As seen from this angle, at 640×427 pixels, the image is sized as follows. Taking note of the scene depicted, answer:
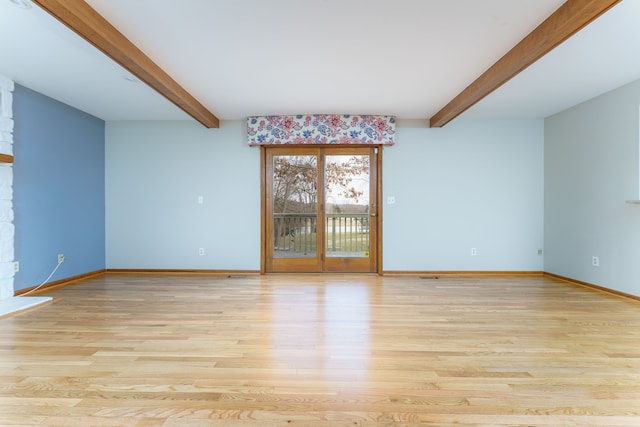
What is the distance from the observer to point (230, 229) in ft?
16.4

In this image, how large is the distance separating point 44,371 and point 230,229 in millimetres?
3163

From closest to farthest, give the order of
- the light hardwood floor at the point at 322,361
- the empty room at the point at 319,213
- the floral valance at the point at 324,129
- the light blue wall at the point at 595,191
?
the light hardwood floor at the point at 322,361 < the empty room at the point at 319,213 < the light blue wall at the point at 595,191 < the floral valance at the point at 324,129

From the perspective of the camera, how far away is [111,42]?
8.13 feet

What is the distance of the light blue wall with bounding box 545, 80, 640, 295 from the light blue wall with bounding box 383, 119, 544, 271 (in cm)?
25

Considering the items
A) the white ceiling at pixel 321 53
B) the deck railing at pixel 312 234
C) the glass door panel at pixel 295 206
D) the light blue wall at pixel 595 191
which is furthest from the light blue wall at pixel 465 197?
the glass door panel at pixel 295 206

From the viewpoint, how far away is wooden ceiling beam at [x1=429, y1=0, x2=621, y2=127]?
2.10 metres

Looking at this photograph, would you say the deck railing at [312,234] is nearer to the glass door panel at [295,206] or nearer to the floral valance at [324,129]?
the glass door panel at [295,206]

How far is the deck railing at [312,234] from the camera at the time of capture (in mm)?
5035

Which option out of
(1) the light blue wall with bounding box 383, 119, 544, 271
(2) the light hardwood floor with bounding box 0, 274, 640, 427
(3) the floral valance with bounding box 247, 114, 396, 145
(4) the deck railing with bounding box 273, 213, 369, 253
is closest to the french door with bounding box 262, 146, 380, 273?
(4) the deck railing with bounding box 273, 213, 369, 253

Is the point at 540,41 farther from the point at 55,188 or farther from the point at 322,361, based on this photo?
the point at 55,188

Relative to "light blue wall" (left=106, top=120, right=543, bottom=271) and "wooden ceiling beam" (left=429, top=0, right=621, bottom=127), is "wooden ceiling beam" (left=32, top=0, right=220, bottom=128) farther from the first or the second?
"wooden ceiling beam" (left=429, top=0, right=621, bottom=127)

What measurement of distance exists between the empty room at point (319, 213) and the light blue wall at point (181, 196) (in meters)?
0.03

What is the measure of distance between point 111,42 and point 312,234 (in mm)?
3396

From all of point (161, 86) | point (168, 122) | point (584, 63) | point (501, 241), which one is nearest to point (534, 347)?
point (584, 63)
